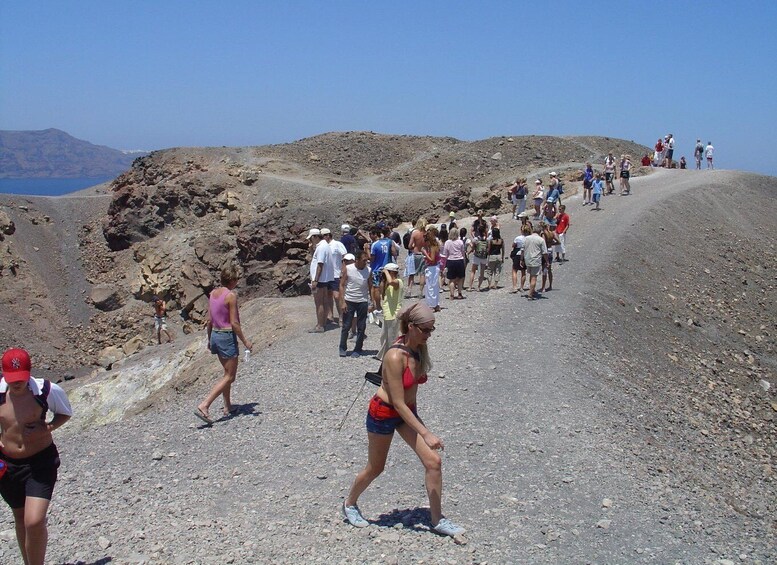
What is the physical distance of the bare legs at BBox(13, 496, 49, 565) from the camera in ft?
17.0

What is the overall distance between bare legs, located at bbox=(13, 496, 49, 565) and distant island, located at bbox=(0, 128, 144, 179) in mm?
143829

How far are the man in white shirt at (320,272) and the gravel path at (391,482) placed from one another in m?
1.93

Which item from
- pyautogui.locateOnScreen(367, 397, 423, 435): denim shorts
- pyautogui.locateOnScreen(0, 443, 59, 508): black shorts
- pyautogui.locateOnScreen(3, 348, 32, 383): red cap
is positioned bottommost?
pyautogui.locateOnScreen(0, 443, 59, 508): black shorts

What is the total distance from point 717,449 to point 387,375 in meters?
6.58

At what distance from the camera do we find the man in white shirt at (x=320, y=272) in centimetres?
1267

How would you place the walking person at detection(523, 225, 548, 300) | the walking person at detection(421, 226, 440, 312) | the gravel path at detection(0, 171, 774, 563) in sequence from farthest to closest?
1. the walking person at detection(523, 225, 548, 300)
2. the walking person at detection(421, 226, 440, 312)
3. the gravel path at detection(0, 171, 774, 563)

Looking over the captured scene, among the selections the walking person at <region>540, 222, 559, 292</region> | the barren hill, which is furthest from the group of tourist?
the walking person at <region>540, 222, 559, 292</region>

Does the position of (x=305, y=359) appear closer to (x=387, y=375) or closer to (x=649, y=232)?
(x=387, y=375)

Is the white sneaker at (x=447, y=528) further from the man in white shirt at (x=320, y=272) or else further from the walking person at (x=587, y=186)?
the walking person at (x=587, y=186)

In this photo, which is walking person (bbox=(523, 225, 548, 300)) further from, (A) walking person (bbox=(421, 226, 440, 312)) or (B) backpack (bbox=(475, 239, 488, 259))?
(A) walking person (bbox=(421, 226, 440, 312))

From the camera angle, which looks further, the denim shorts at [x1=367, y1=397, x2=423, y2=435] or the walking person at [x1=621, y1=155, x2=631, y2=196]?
the walking person at [x1=621, y1=155, x2=631, y2=196]

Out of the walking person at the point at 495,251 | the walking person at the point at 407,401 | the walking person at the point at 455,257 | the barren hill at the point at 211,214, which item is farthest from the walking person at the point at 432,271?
the walking person at the point at 407,401

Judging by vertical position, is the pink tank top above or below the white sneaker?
above

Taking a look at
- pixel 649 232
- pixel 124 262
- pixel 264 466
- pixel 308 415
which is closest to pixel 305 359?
pixel 308 415
